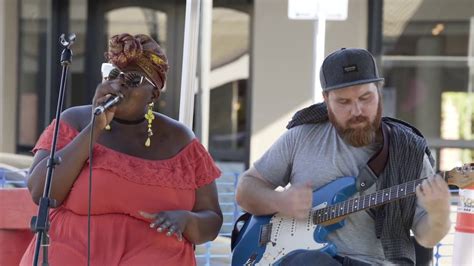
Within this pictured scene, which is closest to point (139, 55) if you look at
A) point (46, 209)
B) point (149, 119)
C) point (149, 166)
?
point (149, 119)

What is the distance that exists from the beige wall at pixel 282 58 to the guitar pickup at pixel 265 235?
4495 millimetres

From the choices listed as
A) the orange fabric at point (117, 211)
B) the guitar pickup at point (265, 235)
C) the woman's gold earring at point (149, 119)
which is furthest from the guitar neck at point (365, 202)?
the woman's gold earring at point (149, 119)

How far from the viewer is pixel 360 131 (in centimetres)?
308

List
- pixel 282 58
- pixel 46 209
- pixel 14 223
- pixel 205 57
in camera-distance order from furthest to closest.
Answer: pixel 282 58, pixel 205 57, pixel 14 223, pixel 46 209

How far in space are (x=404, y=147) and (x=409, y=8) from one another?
5180mm

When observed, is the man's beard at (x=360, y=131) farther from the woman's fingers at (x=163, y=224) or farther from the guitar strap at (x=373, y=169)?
the woman's fingers at (x=163, y=224)

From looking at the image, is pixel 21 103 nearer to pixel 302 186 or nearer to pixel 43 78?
pixel 43 78

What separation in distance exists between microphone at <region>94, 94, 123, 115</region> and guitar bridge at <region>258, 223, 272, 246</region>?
2.67 ft

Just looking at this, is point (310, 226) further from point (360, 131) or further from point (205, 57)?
point (205, 57)

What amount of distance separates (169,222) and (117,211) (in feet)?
0.69

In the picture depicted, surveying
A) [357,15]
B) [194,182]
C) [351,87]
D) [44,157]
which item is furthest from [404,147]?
[357,15]

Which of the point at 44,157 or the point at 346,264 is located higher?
the point at 44,157

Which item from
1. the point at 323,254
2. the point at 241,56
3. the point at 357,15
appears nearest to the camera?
the point at 323,254

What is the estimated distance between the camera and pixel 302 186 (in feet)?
10.4
